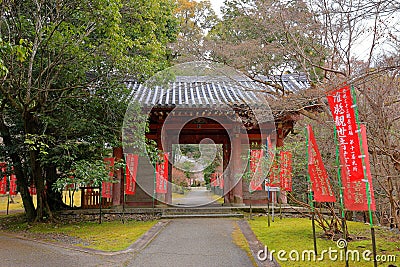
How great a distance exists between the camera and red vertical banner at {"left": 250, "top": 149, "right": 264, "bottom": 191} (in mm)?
8922

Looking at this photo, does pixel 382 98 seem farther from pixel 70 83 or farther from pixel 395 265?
pixel 70 83

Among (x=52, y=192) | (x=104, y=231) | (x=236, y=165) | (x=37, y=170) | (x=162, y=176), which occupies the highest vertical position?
(x=236, y=165)

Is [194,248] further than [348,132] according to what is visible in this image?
Yes

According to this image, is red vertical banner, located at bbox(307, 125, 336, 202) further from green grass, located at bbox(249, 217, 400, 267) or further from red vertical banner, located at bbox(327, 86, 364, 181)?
red vertical banner, located at bbox(327, 86, 364, 181)

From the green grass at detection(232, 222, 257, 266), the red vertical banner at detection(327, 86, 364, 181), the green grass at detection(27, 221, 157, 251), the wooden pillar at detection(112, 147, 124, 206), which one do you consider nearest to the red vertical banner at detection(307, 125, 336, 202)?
the red vertical banner at detection(327, 86, 364, 181)

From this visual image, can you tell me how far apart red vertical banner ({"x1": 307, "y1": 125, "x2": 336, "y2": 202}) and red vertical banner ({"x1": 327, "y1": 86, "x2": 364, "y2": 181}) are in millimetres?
1115

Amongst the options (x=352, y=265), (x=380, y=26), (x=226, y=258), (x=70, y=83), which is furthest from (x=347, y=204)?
(x=70, y=83)

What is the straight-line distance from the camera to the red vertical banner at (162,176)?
394 inches

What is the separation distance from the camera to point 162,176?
33.5ft

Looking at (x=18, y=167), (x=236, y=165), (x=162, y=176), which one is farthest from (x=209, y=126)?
(x=18, y=167)

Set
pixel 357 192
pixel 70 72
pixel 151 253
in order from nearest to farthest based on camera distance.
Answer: pixel 357 192 < pixel 151 253 < pixel 70 72

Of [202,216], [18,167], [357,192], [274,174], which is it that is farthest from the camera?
[202,216]

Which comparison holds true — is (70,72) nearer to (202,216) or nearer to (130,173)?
(130,173)

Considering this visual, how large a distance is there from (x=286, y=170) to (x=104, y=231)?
4.44 m
